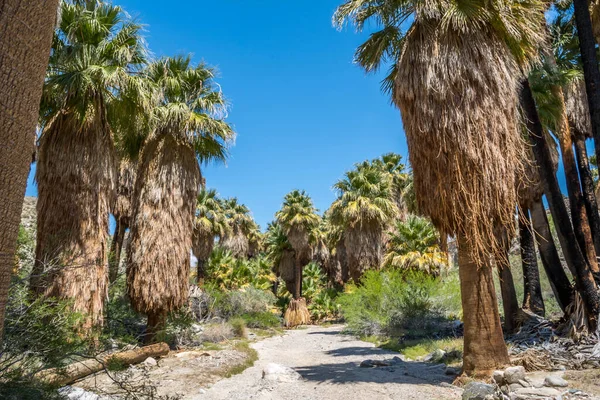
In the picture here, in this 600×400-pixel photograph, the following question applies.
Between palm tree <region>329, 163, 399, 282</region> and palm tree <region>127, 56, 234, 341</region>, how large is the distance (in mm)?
12216

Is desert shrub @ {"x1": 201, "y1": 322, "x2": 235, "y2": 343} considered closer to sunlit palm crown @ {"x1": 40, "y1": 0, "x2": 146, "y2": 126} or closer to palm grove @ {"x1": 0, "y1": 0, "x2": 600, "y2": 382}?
palm grove @ {"x1": 0, "y1": 0, "x2": 600, "y2": 382}

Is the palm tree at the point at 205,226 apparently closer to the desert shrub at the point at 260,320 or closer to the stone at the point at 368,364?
the desert shrub at the point at 260,320

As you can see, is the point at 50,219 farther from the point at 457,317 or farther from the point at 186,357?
the point at 457,317

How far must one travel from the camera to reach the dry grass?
11.6 meters

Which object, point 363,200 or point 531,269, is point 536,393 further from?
point 363,200

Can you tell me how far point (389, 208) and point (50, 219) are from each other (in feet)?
62.4

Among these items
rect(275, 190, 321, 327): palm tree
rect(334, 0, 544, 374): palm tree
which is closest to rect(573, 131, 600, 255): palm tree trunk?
rect(334, 0, 544, 374): palm tree

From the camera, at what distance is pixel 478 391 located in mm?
5941

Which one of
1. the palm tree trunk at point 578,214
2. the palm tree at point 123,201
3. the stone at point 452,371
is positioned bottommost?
the stone at point 452,371

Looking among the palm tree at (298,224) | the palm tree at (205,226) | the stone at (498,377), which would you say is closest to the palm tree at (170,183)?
the stone at (498,377)

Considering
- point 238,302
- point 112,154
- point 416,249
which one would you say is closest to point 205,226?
point 238,302

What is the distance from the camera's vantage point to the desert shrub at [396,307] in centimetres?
1586

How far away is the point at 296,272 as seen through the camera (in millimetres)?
32625

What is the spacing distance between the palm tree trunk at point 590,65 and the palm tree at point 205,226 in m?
19.4
